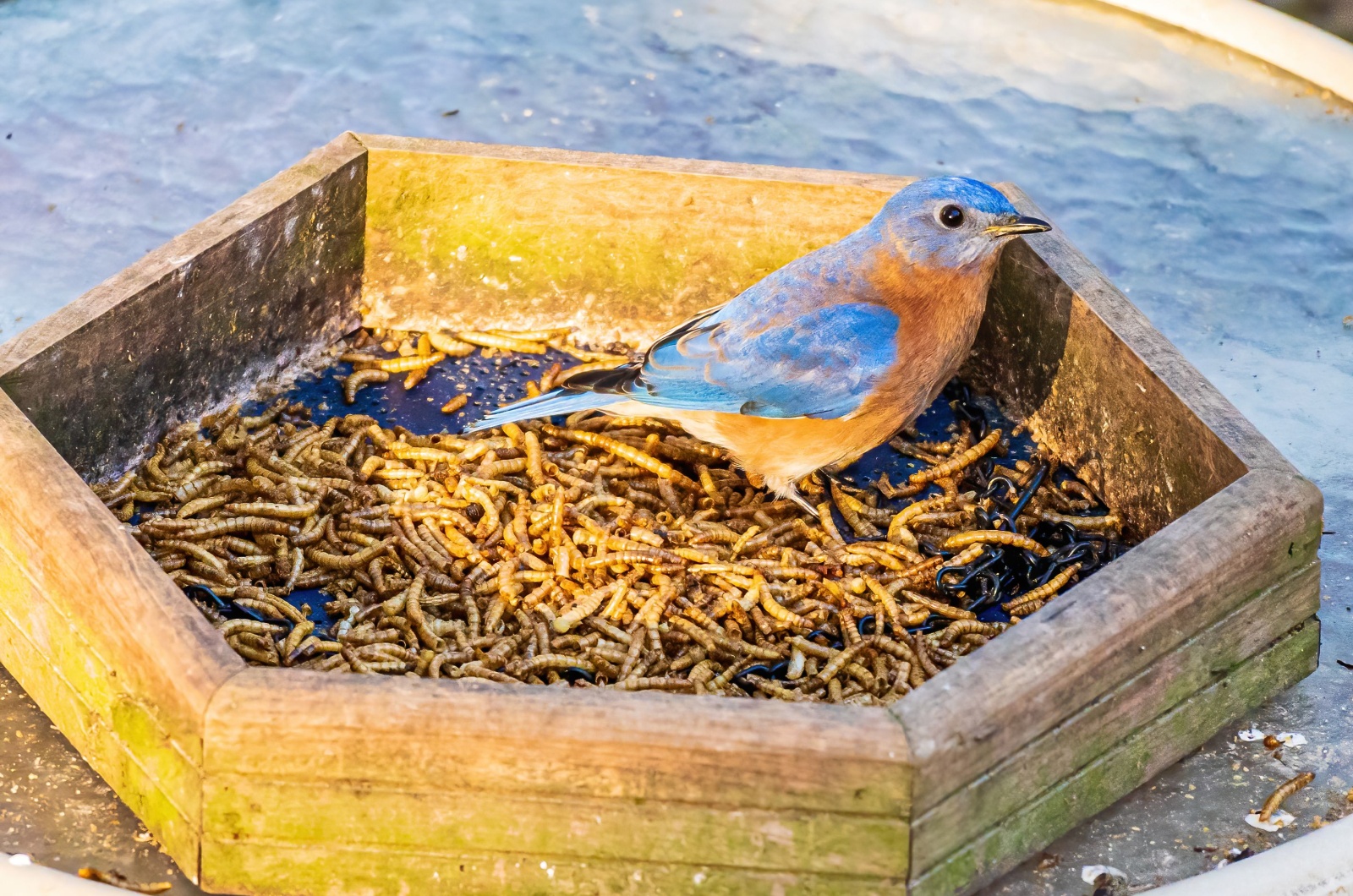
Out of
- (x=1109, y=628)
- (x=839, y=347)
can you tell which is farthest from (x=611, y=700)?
(x=839, y=347)

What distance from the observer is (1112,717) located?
3.68 metres

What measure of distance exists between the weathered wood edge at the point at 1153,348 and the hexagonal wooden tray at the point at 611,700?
12mm

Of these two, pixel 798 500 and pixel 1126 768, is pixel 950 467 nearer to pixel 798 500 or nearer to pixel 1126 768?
pixel 798 500

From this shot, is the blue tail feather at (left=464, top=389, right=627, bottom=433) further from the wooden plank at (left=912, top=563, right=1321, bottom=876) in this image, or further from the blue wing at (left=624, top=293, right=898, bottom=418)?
the wooden plank at (left=912, top=563, right=1321, bottom=876)

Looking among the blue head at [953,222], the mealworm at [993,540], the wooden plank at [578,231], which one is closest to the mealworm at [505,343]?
the wooden plank at [578,231]

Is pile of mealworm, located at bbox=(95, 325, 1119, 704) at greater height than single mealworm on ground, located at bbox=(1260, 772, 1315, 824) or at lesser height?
lesser

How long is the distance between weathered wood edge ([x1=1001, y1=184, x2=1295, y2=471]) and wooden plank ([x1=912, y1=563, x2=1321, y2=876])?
37 centimetres

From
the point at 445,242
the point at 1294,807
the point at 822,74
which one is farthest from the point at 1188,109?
the point at 1294,807

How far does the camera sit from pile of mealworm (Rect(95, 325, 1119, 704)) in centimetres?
417

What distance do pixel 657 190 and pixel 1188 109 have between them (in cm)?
→ 422

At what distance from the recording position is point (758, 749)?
10.4ft

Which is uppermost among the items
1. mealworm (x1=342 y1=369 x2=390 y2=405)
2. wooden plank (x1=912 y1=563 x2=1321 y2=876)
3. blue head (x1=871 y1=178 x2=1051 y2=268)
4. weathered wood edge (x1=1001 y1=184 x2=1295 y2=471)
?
blue head (x1=871 y1=178 x2=1051 y2=268)

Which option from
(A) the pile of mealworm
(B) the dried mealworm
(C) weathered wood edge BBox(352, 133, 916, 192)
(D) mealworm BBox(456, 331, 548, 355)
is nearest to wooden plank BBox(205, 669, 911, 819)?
(A) the pile of mealworm

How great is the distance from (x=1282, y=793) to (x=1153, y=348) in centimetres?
134
